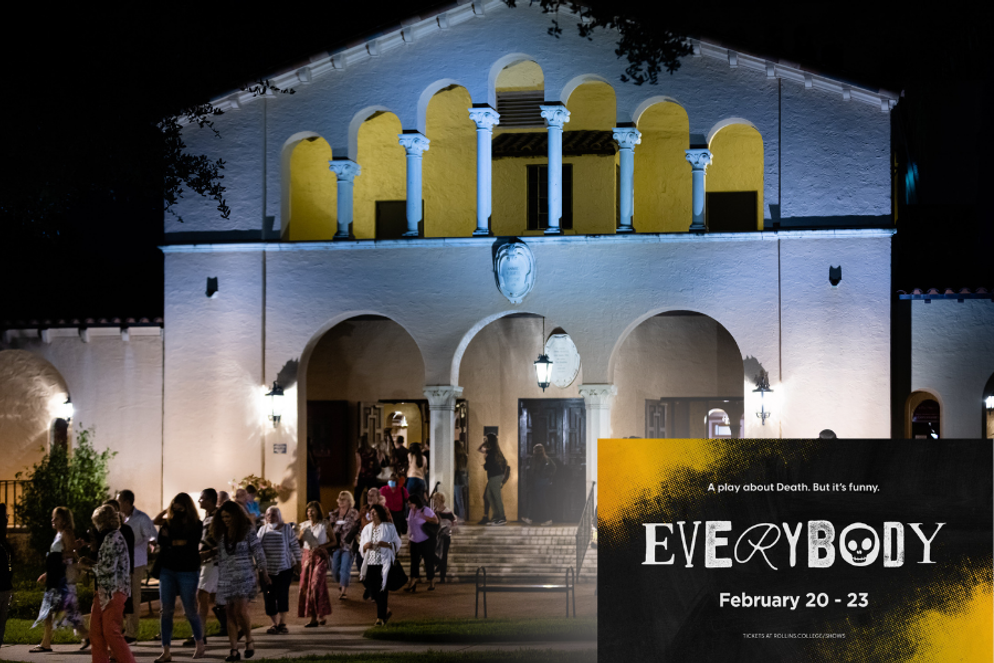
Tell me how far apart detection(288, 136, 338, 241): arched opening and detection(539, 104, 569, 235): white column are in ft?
15.1

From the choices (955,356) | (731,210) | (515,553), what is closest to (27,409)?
(515,553)

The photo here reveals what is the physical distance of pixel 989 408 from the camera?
60.2ft

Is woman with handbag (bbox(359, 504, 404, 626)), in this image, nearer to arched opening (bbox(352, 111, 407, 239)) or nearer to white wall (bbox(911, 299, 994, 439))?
arched opening (bbox(352, 111, 407, 239))

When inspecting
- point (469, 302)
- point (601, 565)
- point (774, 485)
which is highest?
point (469, 302)

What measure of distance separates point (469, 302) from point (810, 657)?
15.3 meters

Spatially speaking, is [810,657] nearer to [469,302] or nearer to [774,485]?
[774,485]

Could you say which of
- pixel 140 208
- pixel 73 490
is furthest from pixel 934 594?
pixel 140 208

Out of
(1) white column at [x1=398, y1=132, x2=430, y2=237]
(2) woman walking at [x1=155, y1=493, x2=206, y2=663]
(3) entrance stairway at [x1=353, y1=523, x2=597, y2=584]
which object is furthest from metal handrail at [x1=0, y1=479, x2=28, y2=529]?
(2) woman walking at [x1=155, y1=493, x2=206, y2=663]

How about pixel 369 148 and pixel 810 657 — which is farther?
pixel 369 148

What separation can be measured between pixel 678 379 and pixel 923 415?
446 centimetres

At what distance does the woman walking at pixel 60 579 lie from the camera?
42.1 feet

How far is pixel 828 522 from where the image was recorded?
3.69 meters

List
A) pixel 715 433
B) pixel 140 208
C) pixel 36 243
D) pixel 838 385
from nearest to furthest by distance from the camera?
1. pixel 838 385
2. pixel 715 433
3. pixel 36 243
4. pixel 140 208
